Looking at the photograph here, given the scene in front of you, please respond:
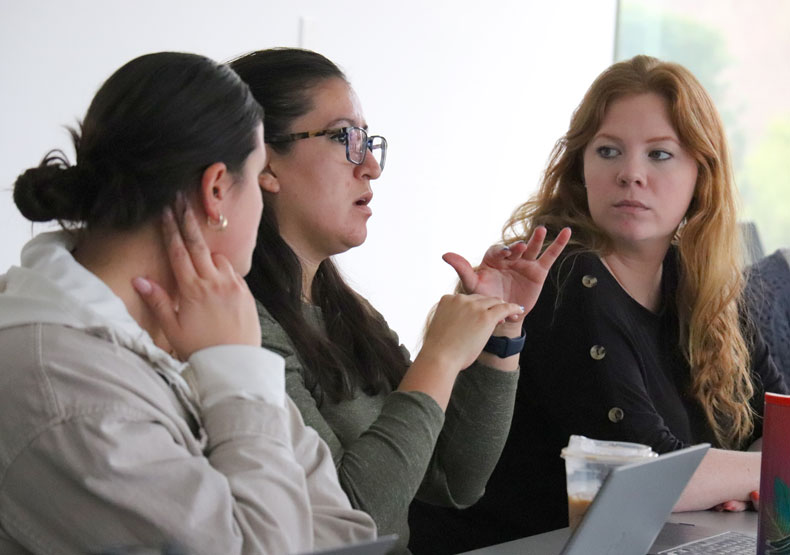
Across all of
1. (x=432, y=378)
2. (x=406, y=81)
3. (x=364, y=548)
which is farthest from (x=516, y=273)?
(x=406, y=81)

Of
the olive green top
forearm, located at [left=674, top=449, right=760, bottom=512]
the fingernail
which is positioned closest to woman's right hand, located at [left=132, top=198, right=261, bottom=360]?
the fingernail

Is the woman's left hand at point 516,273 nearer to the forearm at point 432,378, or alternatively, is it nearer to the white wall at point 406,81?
the forearm at point 432,378

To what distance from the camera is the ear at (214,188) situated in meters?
1.11

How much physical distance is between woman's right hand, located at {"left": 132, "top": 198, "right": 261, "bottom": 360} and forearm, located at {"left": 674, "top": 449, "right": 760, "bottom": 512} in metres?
0.85

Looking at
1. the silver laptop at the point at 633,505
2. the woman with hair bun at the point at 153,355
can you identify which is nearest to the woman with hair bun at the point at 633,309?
the silver laptop at the point at 633,505

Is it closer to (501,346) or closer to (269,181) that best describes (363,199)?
(269,181)

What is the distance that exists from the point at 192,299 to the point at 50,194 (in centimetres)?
19

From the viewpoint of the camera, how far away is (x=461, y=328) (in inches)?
58.8

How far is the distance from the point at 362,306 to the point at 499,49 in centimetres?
306

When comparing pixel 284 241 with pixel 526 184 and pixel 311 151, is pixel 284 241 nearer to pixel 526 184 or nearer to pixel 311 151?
pixel 311 151

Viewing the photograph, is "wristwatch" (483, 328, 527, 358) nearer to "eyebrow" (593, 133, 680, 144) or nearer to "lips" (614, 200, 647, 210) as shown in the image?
"lips" (614, 200, 647, 210)

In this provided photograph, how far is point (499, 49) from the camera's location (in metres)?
4.56

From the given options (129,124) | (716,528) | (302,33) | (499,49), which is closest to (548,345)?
(716,528)

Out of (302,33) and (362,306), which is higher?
(302,33)
